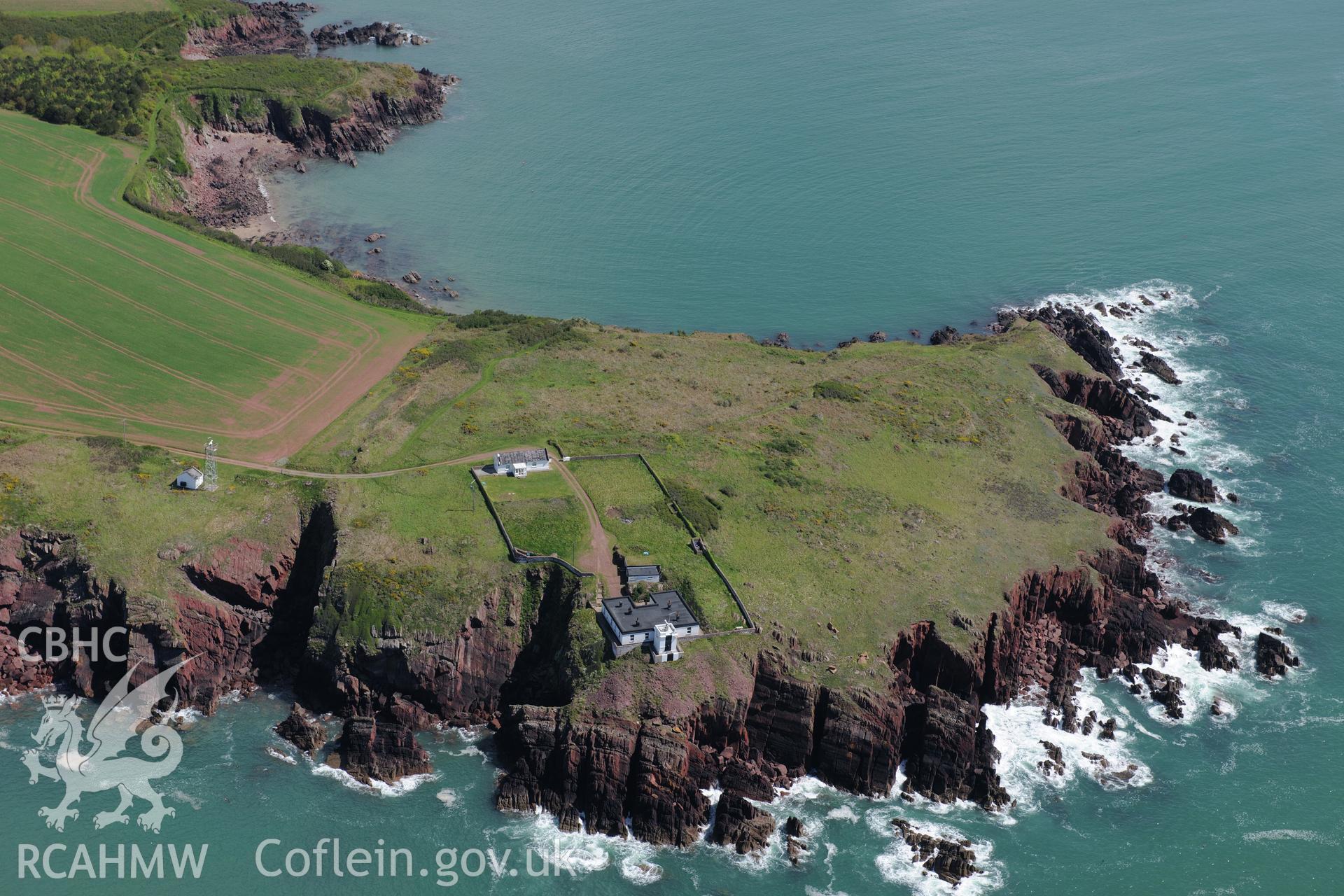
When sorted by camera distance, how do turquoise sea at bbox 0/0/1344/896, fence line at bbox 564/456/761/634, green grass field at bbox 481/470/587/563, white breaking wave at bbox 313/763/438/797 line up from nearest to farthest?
turquoise sea at bbox 0/0/1344/896, white breaking wave at bbox 313/763/438/797, fence line at bbox 564/456/761/634, green grass field at bbox 481/470/587/563

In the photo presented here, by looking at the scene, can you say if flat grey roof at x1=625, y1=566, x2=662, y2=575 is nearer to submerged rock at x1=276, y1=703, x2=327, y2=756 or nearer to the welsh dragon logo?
submerged rock at x1=276, y1=703, x2=327, y2=756

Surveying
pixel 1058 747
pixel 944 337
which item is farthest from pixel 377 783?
pixel 944 337

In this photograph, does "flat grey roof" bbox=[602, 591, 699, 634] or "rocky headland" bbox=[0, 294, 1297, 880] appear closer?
"rocky headland" bbox=[0, 294, 1297, 880]

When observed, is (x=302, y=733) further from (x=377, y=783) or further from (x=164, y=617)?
(x=164, y=617)

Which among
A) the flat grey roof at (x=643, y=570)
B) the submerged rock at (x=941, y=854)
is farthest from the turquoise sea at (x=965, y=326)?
the flat grey roof at (x=643, y=570)

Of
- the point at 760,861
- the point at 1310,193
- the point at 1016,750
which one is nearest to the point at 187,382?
the point at 760,861

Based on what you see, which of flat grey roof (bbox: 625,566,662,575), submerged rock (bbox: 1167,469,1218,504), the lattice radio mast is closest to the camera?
flat grey roof (bbox: 625,566,662,575)

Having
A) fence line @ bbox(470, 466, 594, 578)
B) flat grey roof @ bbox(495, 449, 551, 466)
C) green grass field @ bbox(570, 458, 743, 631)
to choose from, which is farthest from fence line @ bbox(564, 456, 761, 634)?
fence line @ bbox(470, 466, 594, 578)
